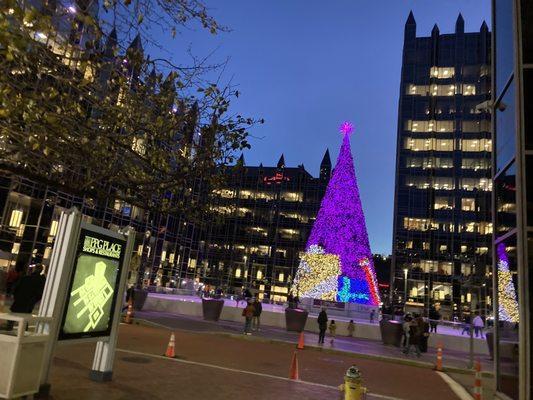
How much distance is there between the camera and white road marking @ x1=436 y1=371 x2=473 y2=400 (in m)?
12.2

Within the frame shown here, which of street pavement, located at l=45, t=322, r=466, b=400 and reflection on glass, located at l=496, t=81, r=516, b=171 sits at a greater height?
reflection on glass, located at l=496, t=81, r=516, b=171

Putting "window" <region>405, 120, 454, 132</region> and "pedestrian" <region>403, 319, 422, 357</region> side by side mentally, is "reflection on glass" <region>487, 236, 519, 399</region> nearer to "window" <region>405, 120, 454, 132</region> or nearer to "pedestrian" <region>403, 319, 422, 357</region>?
"pedestrian" <region>403, 319, 422, 357</region>

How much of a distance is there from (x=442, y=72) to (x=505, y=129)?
85.8 metres

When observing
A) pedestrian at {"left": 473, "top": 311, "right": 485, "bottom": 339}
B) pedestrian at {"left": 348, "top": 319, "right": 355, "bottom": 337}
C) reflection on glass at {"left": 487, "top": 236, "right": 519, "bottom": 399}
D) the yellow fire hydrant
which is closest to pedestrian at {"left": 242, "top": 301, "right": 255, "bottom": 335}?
pedestrian at {"left": 348, "top": 319, "right": 355, "bottom": 337}

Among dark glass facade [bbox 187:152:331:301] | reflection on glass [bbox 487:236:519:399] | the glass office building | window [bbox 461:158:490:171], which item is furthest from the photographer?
dark glass facade [bbox 187:152:331:301]

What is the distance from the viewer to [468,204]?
81562 mm

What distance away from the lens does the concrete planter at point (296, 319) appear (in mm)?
26672

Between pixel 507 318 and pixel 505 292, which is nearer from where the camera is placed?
pixel 507 318

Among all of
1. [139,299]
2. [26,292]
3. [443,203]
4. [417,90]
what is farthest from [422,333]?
[417,90]

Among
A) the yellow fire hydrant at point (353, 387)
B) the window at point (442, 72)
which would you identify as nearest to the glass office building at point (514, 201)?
the yellow fire hydrant at point (353, 387)

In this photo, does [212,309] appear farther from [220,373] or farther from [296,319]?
[220,373]

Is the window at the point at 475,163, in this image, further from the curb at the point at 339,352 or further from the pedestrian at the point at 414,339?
the curb at the point at 339,352

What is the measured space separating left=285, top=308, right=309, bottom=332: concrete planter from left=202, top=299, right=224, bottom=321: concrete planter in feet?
12.8

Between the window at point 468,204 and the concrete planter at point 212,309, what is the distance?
65283 mm
